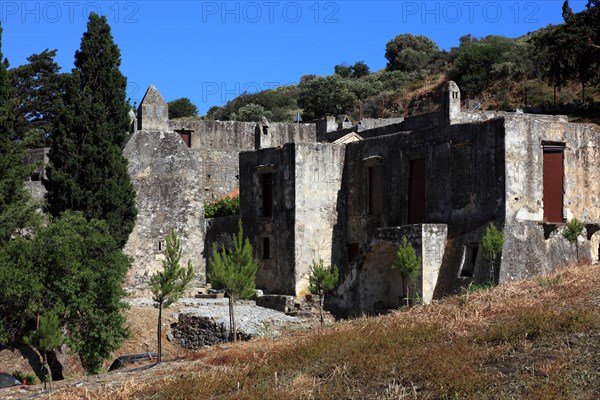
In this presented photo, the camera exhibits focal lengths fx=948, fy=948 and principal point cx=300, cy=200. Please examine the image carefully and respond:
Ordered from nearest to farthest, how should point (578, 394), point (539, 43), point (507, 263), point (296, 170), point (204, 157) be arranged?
point (578, 394), point (507, 263), point (296, 170), point (204, 157), point (539, 43)

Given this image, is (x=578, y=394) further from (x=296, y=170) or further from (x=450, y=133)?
(x=296, y=170)

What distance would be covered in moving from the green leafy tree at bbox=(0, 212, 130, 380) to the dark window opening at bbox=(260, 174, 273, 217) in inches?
379

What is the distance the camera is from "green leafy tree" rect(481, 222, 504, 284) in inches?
1022

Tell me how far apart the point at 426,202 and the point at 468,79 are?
38710 mm

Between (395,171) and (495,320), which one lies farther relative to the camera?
(395,171)

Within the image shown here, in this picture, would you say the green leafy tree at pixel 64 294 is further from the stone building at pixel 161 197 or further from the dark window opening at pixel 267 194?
the dark window opening at pixel 267 194

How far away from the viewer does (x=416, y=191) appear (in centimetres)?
3123

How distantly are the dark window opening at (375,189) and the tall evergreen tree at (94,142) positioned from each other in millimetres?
9366

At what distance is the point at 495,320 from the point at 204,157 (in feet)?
116

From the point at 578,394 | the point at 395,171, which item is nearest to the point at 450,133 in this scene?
the point at 395,171

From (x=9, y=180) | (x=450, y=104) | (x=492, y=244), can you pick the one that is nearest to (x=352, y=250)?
(x=450, y=104)

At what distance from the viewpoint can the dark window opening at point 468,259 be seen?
27.9 metres

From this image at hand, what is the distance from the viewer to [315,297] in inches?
1314

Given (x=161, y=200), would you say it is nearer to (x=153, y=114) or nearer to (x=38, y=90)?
(x=153, y=114)
